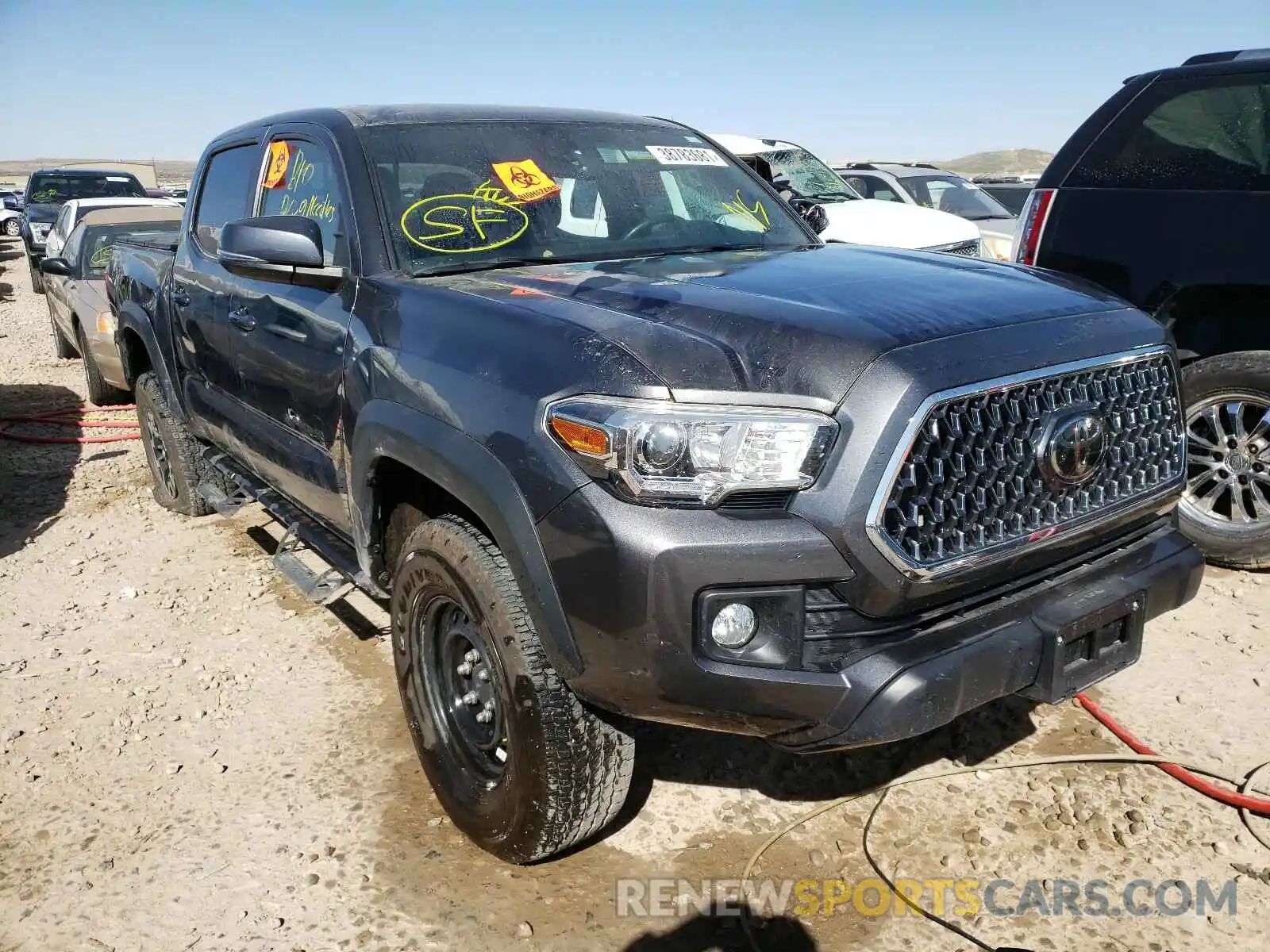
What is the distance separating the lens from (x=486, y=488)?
232cm

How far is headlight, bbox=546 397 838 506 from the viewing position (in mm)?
2070

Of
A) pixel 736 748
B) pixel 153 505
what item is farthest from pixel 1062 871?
pixel 153 505

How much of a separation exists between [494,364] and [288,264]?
1040mm

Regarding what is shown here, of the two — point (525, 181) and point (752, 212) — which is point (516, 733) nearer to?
point (525, 181)

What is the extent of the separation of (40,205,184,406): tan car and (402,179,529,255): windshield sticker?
16.7 ft

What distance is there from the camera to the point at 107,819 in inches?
120

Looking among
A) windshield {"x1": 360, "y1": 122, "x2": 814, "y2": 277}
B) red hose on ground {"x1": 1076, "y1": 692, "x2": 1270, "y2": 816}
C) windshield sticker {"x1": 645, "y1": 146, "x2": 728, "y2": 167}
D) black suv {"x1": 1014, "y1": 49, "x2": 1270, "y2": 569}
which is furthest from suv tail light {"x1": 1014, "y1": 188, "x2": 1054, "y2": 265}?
red hose on ground {"x1": 1076, "y1": 692, "x2": 1270, "y2": 816}

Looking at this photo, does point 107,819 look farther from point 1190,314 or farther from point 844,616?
point 1190,314

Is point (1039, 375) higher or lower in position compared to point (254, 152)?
lower

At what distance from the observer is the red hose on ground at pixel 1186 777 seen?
2836 mm

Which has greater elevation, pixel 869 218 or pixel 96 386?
pixel 869 218

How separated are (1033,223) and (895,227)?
12.7 feet

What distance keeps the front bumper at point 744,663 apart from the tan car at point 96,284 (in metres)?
6.46

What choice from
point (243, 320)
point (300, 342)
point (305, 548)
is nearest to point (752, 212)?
point (300, 342)
